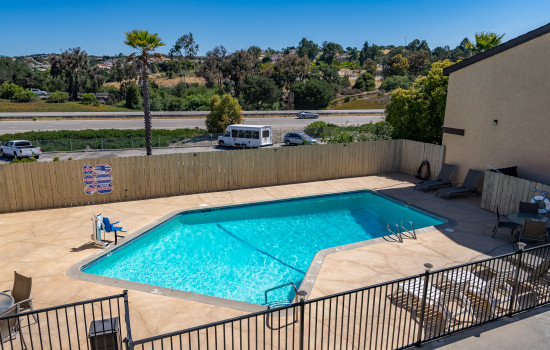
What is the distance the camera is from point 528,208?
39.3 ft

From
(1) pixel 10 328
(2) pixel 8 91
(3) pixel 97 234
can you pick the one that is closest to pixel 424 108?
(3) pixel 97 234

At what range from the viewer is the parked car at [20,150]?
25891 millimetres

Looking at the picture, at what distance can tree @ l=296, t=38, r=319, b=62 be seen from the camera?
17031cm

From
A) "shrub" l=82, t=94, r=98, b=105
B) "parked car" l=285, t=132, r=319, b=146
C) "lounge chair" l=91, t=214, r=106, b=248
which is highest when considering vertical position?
"shrub" l=82, t=94, r=98, b=105

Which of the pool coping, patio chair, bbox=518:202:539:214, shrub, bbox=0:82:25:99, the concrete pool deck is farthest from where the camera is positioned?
shrub, bbox=0:82:25:99

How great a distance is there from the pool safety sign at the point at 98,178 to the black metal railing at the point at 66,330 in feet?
24.3

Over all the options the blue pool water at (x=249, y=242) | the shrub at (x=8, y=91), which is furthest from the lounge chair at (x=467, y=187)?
the shrub at (x=8, y=91)

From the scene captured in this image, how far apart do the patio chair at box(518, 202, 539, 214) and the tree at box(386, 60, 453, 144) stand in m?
8.33

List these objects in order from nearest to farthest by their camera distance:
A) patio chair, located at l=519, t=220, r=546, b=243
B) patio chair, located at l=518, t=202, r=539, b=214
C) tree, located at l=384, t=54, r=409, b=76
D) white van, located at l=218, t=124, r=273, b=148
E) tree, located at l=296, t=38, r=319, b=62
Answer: patio chair, located at l=519, t=220, r=546, b=243
patio chair, located at l=518, t=202, r=539, b=214
white van, located at l=218, t=124, r=273, b=148
tree, located at l=384, t=54, r=409, b=76
tree, located at l=296, t=38, r=319, b=62

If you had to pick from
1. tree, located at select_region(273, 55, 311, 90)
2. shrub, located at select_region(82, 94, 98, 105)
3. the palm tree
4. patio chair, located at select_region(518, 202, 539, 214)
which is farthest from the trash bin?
tree, located at select_region(273, 55, 311, 90)

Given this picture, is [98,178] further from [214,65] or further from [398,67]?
[398,67]

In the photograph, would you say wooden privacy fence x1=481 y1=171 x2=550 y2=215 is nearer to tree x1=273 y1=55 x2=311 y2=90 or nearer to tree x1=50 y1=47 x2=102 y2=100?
tree x1=273 y1=55 x2=311 y2=90

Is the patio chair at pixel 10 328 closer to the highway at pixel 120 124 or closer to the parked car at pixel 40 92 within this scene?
the highway at pixel 120 124

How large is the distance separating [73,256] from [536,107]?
15.7 meters
